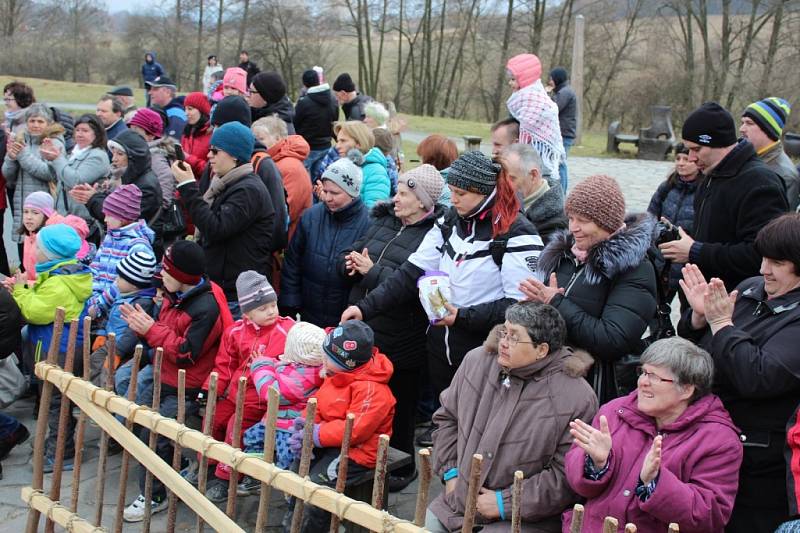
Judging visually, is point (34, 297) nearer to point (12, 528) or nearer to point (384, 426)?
point (12, 528)

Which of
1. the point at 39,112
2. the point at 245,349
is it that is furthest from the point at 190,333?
the point at 39,112

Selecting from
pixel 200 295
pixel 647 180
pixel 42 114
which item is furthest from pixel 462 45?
pixel 200 295

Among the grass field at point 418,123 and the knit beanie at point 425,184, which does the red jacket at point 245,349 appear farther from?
the grass field at point 418,123

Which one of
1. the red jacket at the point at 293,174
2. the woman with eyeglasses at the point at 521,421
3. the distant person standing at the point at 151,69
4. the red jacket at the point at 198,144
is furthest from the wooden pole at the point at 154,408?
the distant person standing at the point at 151,69

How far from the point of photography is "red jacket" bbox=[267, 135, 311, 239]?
22.3ft

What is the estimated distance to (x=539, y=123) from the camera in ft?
21.3

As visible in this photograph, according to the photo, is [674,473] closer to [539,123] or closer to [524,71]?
[539,123]

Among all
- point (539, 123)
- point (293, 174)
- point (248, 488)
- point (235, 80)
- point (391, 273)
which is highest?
point (235, 80)

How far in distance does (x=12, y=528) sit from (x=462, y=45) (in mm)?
→ 38408

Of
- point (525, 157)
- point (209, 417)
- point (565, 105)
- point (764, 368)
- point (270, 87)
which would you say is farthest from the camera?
point (565, 105)

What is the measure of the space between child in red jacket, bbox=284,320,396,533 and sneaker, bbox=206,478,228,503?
0.70 m

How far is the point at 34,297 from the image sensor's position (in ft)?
17.9

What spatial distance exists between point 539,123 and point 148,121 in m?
3.45

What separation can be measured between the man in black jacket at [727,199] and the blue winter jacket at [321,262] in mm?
2065
